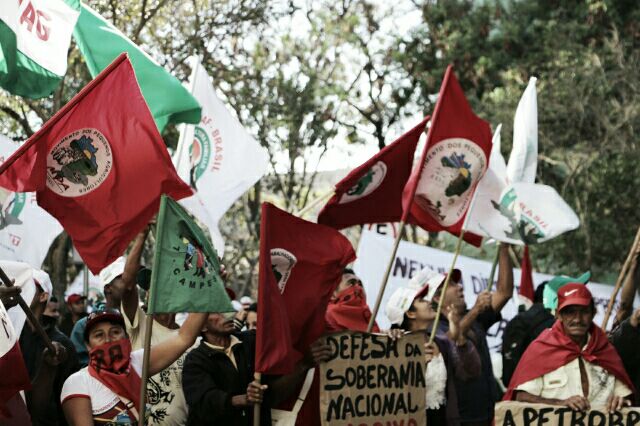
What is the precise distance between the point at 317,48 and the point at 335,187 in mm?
20521

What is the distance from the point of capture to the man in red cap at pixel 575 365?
25.1 feet

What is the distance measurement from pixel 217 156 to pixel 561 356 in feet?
16.5

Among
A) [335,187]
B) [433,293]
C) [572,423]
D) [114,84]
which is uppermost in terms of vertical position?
[114,84]

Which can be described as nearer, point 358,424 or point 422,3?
point 358,424

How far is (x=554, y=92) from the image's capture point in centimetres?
2605

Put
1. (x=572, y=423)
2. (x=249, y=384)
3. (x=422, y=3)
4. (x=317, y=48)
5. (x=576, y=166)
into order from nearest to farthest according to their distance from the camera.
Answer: (x=249, y=384) → (x=572, y=423) → (x=576, y=166) → (x=317, y=48) → (x=422, y=3)

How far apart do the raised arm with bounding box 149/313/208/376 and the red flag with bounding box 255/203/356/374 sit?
0.33 meters

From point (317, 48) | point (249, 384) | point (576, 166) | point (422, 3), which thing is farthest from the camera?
point (422, 3)

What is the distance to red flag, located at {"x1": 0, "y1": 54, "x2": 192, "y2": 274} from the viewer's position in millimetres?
6936

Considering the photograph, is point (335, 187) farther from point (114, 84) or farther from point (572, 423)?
point (572, 423)

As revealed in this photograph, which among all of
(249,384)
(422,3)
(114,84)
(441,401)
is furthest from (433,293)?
(422,3)

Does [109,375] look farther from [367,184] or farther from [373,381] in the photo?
[367,184]

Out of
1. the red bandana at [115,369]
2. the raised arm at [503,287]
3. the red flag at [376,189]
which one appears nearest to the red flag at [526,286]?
the raised arm at [503,287]

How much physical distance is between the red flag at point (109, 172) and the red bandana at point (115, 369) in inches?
26.8
